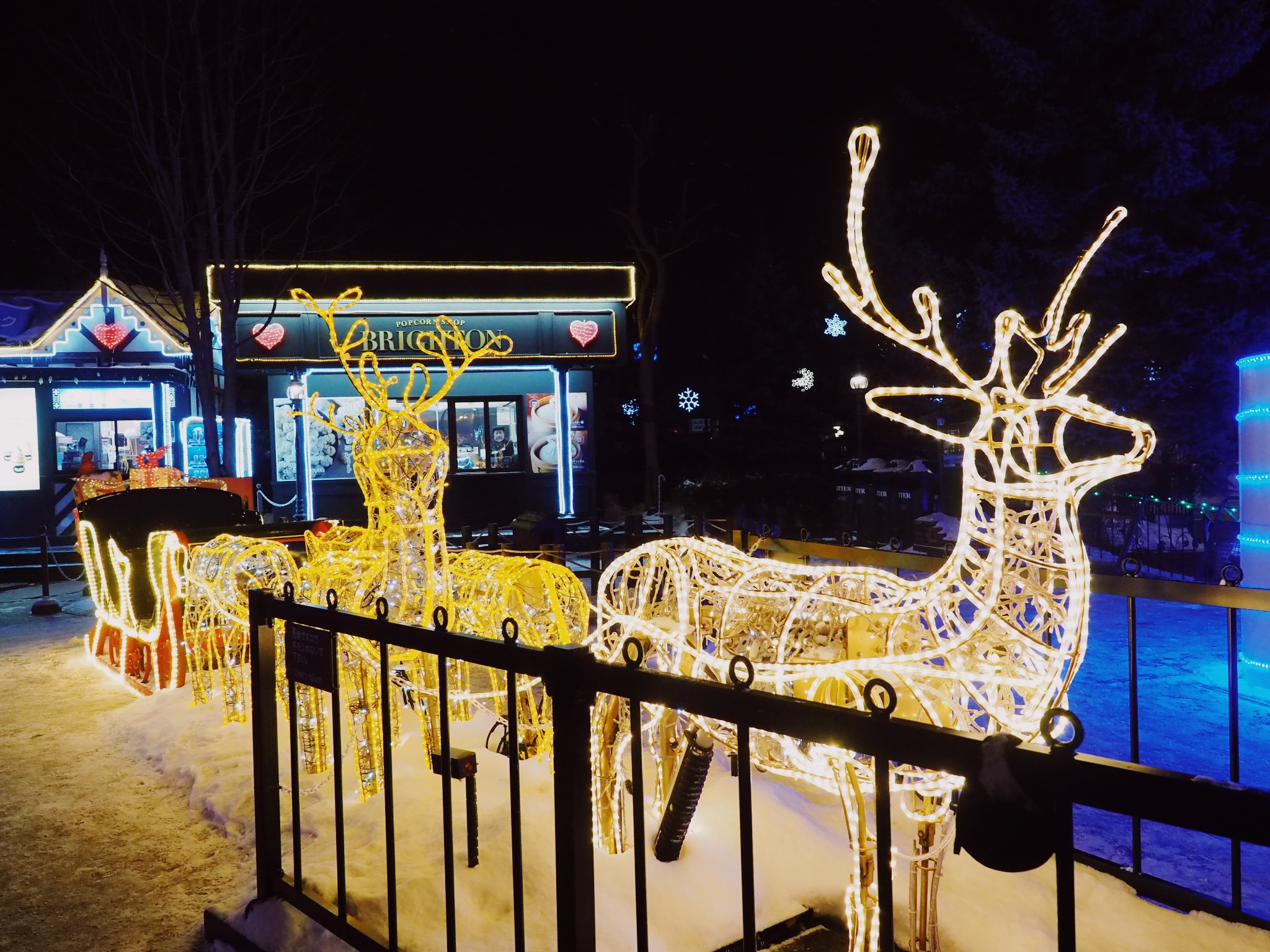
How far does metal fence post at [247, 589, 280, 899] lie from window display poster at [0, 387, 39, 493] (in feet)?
50.1

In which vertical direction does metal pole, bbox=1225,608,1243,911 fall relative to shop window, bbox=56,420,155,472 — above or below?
below

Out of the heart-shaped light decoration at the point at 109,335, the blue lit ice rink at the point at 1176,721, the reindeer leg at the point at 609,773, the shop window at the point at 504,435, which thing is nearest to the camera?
the reindeer leg at the point at 609,773

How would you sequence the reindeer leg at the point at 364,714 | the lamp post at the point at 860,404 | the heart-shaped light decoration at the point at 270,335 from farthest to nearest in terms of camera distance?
1. the lamp post at the point at 860,404
2. the heart-shaped light decoration at the point at 270,335
3. the reindeer leg at the point at 364,714

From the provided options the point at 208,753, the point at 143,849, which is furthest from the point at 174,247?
the point at 143,849

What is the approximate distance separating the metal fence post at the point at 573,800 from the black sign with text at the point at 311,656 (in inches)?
43.3

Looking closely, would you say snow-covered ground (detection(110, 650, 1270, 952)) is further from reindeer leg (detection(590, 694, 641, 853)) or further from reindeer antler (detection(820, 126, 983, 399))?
reindeer antler (detection(820, 126, 983, 399))

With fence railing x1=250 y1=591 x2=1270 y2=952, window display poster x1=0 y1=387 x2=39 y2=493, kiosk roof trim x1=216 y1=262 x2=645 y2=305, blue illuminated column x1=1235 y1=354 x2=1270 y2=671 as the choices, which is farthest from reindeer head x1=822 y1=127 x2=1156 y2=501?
window display poster x1=0 y1=387 x2=39 y2=493

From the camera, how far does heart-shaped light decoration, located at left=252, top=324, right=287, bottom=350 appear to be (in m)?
16.4

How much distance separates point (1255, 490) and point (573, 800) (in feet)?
24.7

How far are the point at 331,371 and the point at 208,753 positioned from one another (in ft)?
44.5

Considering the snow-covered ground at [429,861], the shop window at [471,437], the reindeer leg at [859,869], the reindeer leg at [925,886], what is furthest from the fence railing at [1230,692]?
the shop window at [471,437]

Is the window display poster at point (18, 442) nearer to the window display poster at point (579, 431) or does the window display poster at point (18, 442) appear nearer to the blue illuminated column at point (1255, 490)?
the window display poster at point (579, 431)

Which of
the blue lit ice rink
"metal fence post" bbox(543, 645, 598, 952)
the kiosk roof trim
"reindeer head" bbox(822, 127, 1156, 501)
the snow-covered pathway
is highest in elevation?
the kiosk roof trim

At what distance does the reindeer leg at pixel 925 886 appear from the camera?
2736 mm
